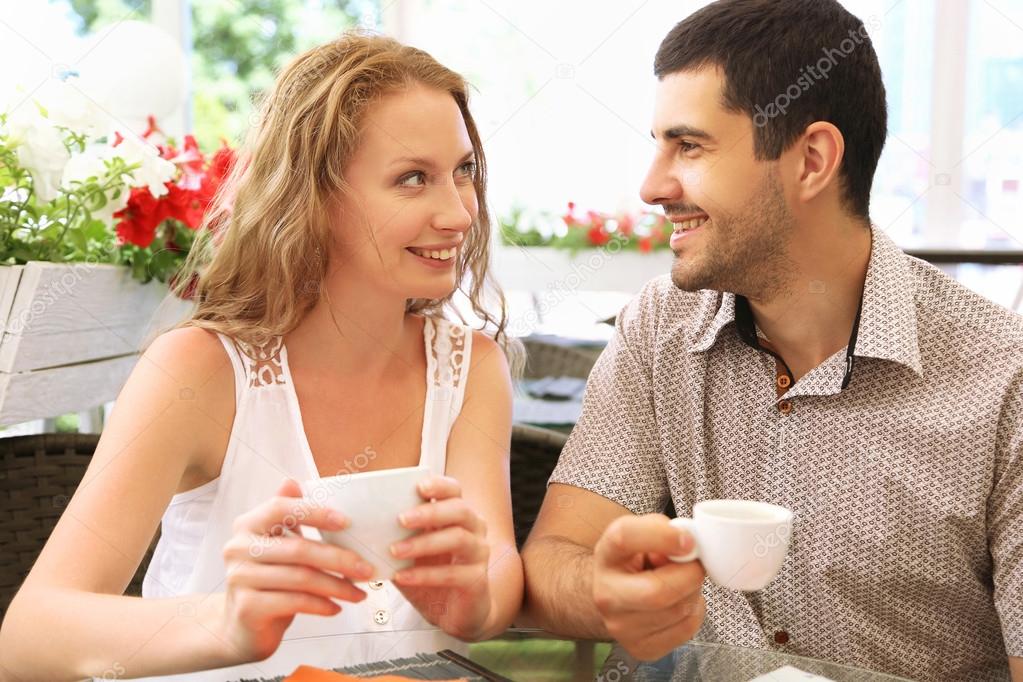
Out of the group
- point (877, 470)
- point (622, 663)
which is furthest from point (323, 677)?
point (877, 470)

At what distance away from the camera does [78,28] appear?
3068 millimetres

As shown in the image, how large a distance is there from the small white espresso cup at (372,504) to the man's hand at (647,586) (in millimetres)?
221

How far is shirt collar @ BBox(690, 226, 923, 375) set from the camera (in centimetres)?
145

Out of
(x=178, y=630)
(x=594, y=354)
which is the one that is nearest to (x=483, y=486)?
(x=178, y=630)

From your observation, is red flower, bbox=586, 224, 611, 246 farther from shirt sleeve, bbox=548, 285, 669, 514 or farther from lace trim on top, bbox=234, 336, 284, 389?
lace trim on top, bbox=234, 336, 284, 389

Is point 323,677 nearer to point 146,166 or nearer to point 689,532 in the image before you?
point 689,532

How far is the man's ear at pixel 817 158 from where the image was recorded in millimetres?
1604

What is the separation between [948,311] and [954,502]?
271mm

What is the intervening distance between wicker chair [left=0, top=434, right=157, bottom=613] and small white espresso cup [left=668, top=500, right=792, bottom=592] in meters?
1.16

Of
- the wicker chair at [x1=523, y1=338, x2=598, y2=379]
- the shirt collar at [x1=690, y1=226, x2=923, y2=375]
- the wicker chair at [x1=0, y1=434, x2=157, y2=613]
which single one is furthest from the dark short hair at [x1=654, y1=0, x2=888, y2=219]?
the wicker chair at [x1=523, y1=338, x2=598, y2=379]

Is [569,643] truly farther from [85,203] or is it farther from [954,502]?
[85,203]

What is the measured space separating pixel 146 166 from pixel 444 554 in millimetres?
1091

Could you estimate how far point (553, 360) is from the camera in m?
3.38

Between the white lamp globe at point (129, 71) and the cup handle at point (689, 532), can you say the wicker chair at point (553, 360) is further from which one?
the cup handle at point (689, 532)
